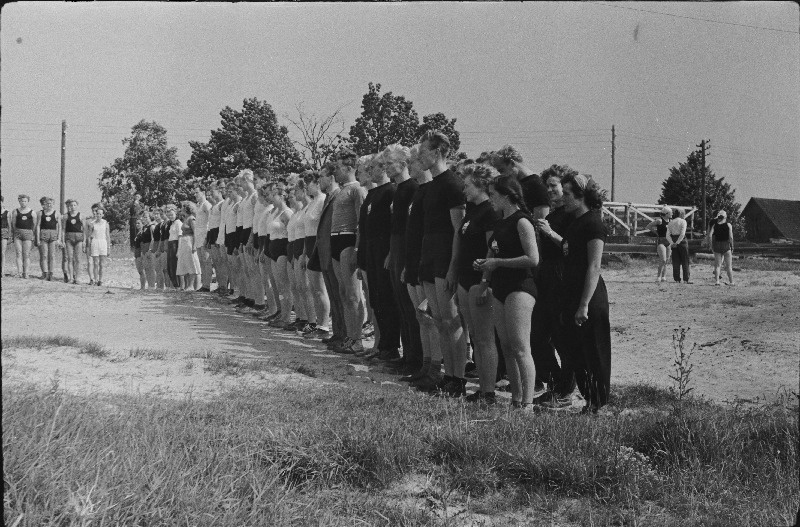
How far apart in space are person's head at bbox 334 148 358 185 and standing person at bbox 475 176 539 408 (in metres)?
3.30

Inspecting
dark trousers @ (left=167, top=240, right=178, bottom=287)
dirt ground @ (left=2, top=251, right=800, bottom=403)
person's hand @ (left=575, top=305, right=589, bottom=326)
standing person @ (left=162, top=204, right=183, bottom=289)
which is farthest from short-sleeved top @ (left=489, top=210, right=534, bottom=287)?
dark trousers @ (left=167, top=240, right=178, bottom=287)

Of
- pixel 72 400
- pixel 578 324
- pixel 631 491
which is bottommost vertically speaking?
pixel 631 491

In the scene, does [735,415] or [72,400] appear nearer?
[72,400]

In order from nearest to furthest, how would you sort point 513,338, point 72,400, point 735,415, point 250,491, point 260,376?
point 250,491 → point 72,400 → point 735,415 → point 513,338 → point 260,376

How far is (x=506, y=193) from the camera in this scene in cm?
586

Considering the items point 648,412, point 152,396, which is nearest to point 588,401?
point 648,412

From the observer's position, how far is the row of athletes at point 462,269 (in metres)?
5.85

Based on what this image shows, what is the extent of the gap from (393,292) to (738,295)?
7.50 m

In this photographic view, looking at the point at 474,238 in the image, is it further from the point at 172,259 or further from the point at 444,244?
the point at 172,259

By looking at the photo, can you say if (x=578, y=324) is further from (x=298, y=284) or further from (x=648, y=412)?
(x=298, y=284)

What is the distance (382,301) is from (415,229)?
1469 millimetres

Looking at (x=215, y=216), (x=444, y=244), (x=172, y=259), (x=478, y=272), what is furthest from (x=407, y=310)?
(x=172, y=259)

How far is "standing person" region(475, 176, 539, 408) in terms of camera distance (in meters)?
5.76

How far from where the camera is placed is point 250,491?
4164 millimetres
